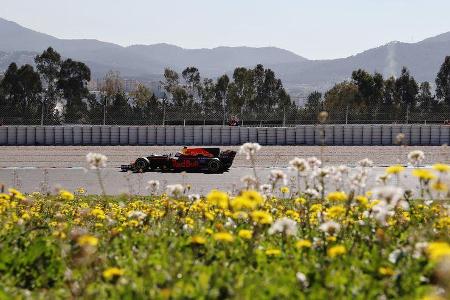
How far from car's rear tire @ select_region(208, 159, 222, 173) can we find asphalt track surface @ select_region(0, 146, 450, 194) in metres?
0.60

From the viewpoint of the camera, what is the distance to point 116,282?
12.5 feet

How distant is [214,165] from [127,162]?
6321 millimetres

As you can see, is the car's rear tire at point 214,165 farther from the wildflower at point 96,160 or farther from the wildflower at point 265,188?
the wildflower at point 96,160

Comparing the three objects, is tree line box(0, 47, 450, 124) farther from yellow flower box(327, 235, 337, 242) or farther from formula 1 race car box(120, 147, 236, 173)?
yellow flower box(327, 235, 337, 242)

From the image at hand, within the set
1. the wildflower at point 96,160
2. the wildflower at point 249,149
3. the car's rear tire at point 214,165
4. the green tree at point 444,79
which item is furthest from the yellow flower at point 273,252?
the green tree at point 444,79

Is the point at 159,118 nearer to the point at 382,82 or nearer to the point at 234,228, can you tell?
the point at 234,228

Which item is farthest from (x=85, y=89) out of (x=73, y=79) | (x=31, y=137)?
(x=31, y=137)

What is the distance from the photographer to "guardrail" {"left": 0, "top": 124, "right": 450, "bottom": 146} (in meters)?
37.4

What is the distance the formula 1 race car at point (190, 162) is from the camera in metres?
22.2

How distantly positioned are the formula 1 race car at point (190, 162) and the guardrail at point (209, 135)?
573 inches

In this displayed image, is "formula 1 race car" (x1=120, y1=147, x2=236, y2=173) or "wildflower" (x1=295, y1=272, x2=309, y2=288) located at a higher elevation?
"wildflower" (x1=295, y1=272, x2=309, y2=288)

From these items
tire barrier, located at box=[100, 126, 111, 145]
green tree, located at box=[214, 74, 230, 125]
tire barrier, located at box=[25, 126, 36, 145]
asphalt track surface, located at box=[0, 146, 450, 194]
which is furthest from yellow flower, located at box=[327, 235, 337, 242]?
green tree, located at box=[214, 74, 230, 125]

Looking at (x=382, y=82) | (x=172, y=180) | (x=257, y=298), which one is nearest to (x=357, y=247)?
(x=257, y=298)

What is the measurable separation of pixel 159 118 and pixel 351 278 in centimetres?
3793
